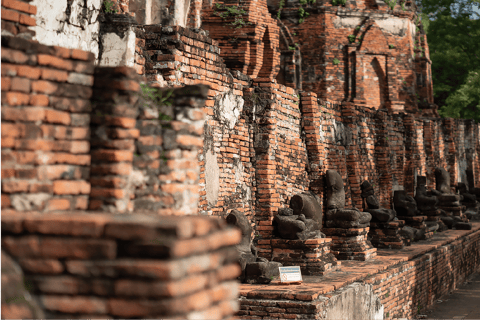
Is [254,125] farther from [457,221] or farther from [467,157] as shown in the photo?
[467,157]

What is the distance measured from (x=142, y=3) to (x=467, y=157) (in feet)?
58.7

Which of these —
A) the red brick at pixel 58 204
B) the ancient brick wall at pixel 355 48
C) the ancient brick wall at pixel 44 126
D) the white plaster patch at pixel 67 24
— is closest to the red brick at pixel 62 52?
the ancient brick wall at pixel 44 126

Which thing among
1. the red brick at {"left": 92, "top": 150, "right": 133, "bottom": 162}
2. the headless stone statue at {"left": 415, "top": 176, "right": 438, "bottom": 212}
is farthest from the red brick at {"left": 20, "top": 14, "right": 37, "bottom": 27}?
the headless stone statue at {"left": 415, "top": 176, "right": 438, "bottom": 212}

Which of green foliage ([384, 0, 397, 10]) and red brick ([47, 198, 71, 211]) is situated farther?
green foliage ([384, 0, 397, 10])

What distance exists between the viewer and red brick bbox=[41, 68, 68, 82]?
3.02 m

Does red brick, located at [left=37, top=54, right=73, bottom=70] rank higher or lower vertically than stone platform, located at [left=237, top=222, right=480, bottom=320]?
higher

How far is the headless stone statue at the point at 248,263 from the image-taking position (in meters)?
7.15

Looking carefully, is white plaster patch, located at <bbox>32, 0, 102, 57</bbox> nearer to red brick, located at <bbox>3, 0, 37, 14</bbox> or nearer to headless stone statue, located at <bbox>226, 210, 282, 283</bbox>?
red brick, located at <bbox>3, 0, 37, 14</bbox>

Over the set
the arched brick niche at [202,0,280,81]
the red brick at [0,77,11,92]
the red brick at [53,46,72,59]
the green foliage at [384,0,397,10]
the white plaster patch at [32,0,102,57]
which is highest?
the green foliage at [384,0,397,10]

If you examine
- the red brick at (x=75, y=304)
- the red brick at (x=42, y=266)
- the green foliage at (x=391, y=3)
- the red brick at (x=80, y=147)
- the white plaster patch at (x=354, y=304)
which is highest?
the green foliage at (x=391, y=3)

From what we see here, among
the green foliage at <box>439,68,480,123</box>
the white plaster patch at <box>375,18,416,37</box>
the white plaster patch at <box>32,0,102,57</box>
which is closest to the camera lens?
the white plaster patch at <box>32,0,102,57</box>

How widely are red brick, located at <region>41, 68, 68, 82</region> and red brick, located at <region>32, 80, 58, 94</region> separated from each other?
25mm

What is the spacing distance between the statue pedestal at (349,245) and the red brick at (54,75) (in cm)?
740

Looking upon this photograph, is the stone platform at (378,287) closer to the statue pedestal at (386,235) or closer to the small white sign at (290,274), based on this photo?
the small white sign at (290,274)
